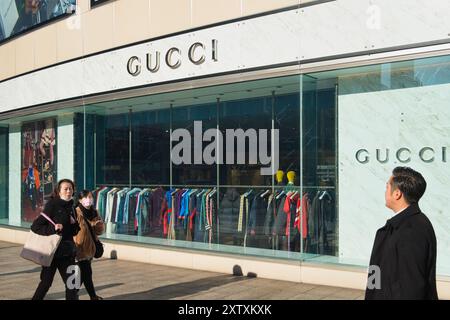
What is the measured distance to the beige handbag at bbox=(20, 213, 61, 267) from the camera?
5996mm

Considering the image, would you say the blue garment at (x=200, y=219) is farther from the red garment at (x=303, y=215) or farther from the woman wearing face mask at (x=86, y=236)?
the woman wearing face mask at (x=86, y=236)

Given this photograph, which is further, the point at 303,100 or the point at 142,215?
the point at 142,215

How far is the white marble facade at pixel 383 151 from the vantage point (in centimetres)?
772

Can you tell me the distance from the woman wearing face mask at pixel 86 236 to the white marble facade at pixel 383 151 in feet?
13.8

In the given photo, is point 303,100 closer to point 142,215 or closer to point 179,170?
point 179,170

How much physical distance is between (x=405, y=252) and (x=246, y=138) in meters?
7.43

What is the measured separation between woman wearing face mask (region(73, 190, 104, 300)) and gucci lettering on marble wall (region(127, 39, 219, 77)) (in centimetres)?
397

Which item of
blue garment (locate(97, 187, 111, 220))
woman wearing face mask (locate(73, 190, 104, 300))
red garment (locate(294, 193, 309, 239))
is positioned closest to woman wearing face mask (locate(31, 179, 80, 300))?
woman wearing face mask (locate(73, 190, 104, 300))

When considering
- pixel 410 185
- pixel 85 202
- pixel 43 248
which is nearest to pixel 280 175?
pixel 85 202

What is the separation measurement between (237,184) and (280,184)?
1107 millimetres

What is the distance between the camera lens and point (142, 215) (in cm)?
1184

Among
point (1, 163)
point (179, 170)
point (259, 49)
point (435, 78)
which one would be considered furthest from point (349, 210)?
point (1, 163)

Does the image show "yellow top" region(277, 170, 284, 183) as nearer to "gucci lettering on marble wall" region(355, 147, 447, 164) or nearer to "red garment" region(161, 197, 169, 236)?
"gucci lettering on marble wall" region(355, 147, 447, 164)

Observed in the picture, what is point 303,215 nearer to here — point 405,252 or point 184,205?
point 184,205
